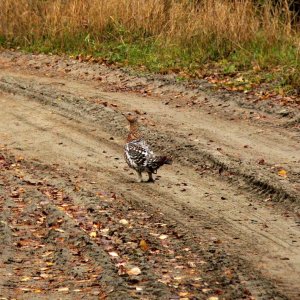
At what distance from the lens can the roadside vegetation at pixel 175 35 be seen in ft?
55.6

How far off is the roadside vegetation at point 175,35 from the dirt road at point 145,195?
960 millimetres

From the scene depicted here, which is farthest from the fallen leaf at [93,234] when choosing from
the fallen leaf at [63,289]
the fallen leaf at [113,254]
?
the fallen leaf at [63,289]

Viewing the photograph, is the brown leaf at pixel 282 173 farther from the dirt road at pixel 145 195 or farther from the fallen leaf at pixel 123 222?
the fallen leaf at pixel 123 222

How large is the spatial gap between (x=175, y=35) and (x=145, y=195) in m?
8.36

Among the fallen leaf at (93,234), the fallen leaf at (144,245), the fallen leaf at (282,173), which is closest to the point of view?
the fallen leaf at (144,245)

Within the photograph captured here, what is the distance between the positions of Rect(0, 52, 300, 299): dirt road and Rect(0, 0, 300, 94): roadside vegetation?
3.15 ft

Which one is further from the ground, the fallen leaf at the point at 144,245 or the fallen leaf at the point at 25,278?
the fallen leaf at the point at 144,245

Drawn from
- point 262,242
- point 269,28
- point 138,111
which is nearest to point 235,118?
point 138,111

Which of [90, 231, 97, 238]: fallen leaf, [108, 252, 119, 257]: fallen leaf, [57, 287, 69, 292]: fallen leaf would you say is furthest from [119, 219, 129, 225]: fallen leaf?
[57, 287, 69, 292]: fallen leaf

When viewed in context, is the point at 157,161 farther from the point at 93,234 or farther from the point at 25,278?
the point at 25,278

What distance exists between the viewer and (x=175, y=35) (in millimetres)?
18906

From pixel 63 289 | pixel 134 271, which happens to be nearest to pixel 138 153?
pixel 134 271

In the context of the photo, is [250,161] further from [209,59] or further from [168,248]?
[209,59]

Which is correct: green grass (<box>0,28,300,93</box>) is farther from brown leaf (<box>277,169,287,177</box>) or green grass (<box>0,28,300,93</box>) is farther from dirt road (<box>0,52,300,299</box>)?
brown leaf (<box>277,169,287,177</box>)
